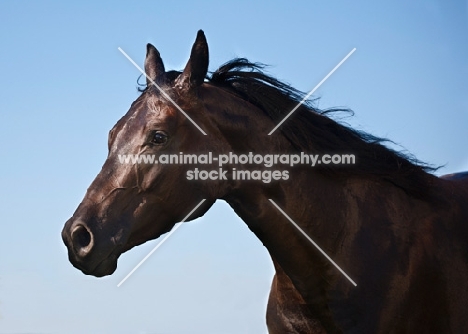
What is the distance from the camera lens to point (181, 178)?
5477mm

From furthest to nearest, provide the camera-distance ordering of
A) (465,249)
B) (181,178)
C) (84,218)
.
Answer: (465,249) → (181,178) → (84,218)

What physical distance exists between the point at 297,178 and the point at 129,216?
138cm

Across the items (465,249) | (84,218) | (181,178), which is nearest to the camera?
(84,218)

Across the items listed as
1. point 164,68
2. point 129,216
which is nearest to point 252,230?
point 129,216

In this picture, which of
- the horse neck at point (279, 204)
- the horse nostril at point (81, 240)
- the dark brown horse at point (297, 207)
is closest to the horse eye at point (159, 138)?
the dark brown horse at point (297, 207)

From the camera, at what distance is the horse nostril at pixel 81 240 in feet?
16.5

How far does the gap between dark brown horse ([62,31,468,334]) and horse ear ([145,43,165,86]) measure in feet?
0.05

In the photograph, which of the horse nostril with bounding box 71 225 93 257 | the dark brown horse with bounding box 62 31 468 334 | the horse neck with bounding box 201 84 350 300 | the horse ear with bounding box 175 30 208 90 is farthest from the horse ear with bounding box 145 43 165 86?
the horse nostril with bounding box 71 225 93 257

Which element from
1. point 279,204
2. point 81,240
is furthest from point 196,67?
point 81,240

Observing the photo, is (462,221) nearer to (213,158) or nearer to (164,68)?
(213,158)

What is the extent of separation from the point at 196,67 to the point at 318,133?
1146mm

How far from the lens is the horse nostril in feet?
16.5

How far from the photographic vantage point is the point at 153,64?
6.14m

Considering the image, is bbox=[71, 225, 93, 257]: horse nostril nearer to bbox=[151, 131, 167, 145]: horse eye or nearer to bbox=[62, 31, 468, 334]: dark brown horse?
bbox=[62, 31, 468, 334]: dark brown horse
